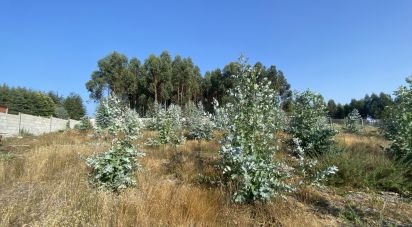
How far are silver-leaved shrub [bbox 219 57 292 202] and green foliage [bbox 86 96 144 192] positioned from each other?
160cm

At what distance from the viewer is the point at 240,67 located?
241 inches

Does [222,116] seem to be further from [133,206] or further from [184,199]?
[133,206]

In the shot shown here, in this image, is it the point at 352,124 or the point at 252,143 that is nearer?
the point at 252,143

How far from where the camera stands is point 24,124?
24156 mm

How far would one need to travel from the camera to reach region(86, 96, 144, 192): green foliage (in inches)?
233

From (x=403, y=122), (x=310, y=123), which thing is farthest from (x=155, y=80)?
(x=403, y=122)

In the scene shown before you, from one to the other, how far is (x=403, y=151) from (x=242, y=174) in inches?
220

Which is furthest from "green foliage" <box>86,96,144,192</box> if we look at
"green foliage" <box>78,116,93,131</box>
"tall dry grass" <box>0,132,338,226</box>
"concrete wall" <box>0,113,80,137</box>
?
"concrete wall" <box>0,113,80,137</box>

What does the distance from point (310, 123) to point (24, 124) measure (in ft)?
65.2

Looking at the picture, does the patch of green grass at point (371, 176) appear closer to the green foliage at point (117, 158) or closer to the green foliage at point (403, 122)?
the green foliage at point (403, 122)

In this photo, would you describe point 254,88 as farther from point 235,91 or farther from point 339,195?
point 339,195

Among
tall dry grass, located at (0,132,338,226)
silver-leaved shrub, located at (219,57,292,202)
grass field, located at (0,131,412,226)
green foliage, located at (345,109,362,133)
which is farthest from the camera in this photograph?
green foliage, located at (345,109,362,133)

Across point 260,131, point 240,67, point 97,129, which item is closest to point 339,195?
point 260,131

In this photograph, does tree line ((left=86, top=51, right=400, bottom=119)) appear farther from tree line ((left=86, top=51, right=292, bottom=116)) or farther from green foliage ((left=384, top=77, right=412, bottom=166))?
green foliage ((left=384, top=77, right=412, bottom=166))
